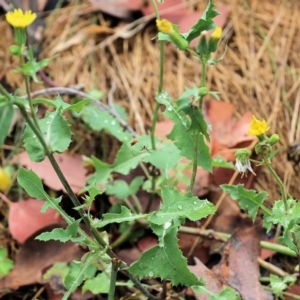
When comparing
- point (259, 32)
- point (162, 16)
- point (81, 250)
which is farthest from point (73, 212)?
point (259, 32)

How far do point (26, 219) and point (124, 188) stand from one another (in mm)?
289

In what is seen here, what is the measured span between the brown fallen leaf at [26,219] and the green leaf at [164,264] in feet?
1.65

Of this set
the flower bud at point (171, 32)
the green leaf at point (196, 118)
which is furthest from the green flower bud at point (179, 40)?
the green leaf at point (196, 118)

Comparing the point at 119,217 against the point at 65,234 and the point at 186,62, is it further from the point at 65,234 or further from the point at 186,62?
the point at 186,62

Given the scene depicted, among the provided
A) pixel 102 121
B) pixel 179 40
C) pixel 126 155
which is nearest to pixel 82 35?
pixel 102 121

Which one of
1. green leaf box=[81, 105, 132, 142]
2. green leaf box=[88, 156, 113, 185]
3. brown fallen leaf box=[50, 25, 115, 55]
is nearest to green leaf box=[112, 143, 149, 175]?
green leaf box=[88, 156, 113, 185]

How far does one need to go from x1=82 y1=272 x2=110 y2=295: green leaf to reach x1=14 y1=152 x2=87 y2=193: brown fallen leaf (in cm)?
33

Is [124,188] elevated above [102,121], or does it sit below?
below

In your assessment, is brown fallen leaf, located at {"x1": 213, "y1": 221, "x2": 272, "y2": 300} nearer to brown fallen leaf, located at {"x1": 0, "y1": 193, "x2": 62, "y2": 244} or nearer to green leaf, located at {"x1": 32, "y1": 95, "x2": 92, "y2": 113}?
brown fallen leaf, located at {"x1": 0, "y1": 193, "x2": 62, "y2": 244}

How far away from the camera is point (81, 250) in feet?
4.85

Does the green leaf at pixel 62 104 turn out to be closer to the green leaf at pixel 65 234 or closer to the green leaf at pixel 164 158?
the green leaf at pixel 65 234

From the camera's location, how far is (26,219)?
5.00 ft

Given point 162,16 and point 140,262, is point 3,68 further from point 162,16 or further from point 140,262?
point 140,262

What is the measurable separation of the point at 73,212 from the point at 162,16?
0.83m
